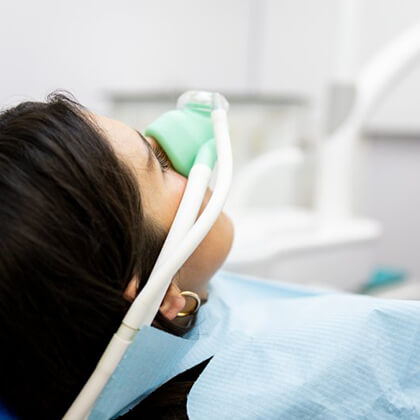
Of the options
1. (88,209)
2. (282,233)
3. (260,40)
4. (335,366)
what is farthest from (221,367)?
(260,40)

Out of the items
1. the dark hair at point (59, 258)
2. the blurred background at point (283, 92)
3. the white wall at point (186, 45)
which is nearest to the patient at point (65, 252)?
the dark hair at point (59, 258)

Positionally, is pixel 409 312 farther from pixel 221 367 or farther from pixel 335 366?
pixel 221 367

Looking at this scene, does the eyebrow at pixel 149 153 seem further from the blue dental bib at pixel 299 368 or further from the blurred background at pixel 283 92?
the blurred background at pixel 283 92

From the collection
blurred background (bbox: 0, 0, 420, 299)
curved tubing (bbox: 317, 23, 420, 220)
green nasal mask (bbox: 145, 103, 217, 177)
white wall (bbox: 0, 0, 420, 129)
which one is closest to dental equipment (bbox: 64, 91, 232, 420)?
green nasal mask (bbox: 145, 103, 217, 177)

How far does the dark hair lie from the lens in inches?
21.5

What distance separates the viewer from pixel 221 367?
63cm

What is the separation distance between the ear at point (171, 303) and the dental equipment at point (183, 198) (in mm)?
57

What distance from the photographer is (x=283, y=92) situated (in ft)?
8.07

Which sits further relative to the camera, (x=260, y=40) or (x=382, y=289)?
(x=260, y=40)

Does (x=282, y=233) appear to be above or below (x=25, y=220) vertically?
below

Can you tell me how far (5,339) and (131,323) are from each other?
0.12m

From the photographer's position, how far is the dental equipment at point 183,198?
558 mm

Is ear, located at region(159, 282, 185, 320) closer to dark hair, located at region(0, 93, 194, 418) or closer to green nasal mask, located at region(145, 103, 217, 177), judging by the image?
dark hair, located at region(0, 93, 194, 418)

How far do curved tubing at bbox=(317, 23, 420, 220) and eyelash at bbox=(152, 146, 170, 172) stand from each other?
2.88 feet
